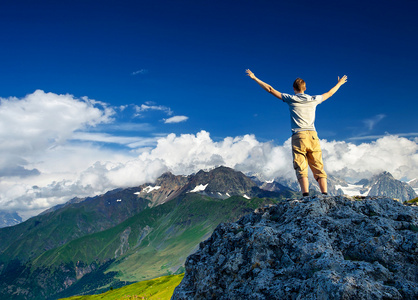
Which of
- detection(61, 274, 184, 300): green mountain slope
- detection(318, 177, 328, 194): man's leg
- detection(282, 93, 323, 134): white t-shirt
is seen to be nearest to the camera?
detection(282, 93, 323, 134): white t-shirt

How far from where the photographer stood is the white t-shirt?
11.7 m

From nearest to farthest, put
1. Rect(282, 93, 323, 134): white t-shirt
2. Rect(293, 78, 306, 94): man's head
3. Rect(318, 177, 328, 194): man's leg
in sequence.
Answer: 1. Rect(282, 93, 323, 134): white t-shirt
2. Rect(293, 78, 306, 94): man's head
3. Rect(318, 177, 328, 194): man's leg

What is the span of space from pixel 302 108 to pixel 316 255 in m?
5.99

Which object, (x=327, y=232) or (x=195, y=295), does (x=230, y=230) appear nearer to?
(x=195, y=295)

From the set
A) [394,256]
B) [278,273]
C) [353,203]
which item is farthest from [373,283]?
[353,203]

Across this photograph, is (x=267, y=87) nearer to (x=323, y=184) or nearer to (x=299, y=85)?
(x=299, y=85)

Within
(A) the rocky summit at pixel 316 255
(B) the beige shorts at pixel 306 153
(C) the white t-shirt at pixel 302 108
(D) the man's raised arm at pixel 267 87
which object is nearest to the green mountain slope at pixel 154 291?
(A) the rocky summit at pixel 316 255

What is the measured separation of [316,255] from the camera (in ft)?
26.5

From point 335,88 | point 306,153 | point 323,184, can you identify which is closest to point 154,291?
point 323,184

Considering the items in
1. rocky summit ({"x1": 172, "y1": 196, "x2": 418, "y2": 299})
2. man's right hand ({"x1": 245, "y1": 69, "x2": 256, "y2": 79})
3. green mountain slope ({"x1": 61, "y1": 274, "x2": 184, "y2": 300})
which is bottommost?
green mountain slope ({"x1": 61, "y1": 274, "x2": 184, "y2": 300})

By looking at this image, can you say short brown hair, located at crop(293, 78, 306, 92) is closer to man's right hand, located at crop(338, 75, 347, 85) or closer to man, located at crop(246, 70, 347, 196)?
man, located at crop(246, 70, 347, 196)

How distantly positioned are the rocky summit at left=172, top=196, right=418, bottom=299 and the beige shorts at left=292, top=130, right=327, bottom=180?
149 cm

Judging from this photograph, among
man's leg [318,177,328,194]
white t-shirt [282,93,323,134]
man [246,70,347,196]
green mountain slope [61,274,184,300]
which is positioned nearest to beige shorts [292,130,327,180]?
man [246,70,347,196]

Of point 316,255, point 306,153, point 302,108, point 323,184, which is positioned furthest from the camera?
point 323,184
